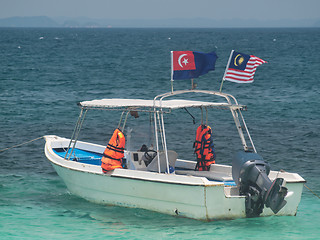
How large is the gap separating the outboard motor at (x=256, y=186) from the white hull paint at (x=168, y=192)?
0.20 metres

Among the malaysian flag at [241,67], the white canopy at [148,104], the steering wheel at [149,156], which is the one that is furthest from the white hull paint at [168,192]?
the malaysian flag at [241,67]

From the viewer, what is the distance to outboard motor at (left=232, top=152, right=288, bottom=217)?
9.63 metres

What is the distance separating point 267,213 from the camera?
10414 millimetres

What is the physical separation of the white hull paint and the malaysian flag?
2032mm

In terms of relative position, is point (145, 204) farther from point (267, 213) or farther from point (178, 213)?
point (267, 213)

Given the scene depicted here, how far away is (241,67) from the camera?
36.9 ft

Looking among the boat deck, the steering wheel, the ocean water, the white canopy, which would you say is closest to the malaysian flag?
the white canopy

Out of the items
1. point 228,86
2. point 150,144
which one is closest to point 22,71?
point 228,86

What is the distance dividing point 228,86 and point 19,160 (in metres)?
22.4

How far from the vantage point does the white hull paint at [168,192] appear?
403 inches

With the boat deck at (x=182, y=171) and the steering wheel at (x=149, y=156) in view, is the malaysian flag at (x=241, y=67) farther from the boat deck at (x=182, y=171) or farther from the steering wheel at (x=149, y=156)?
the steering wheel at (x=149, y=156)

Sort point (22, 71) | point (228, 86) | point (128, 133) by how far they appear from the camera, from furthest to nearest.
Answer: point (22, 71)
point (228, 86)
point (128, 133)

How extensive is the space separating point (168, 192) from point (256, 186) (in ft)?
5.57

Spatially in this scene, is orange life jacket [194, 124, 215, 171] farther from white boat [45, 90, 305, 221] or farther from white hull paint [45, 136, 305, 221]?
white hull paint [45, 136, 305, 221]
